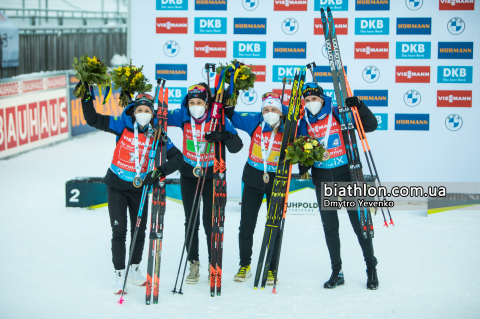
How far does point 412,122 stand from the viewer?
675 cm

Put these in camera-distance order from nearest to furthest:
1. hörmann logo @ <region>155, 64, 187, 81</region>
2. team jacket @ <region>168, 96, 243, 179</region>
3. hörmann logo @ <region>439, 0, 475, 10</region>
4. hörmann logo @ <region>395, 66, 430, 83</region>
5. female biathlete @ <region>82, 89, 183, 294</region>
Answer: female biathlete @ <region>82, 89, 183, 294</region> → team jacket @ <region>168, 96, 243, 179</region> → hörmann logo @ <region>439, 0, 475, 10</region> → hörmann logo @ <region>395, 66, 430, 83</region> → hörmann logo @ <region>155, 64, 187, 81</region>

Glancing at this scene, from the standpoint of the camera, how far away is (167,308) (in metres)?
3.71

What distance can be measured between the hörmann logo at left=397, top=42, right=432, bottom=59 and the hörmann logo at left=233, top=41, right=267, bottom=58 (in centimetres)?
177

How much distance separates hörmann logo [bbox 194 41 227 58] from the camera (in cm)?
671

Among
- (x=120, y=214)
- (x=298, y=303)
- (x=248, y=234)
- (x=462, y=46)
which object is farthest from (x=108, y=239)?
(x=462, y=46)

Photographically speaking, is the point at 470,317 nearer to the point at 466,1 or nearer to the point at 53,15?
the point at 466,1

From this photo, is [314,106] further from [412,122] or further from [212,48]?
[412,122]

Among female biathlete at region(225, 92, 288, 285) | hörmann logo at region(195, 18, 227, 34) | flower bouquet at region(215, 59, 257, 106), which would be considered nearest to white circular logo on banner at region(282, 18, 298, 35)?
hörmann logo at region(195, 18, 227, 34)

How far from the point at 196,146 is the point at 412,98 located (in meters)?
3.75

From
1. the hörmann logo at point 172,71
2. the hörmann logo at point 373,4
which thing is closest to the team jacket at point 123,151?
the hörmann logo at point 172,71

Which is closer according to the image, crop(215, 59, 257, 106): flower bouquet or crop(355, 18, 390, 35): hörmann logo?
crop(215, 59, 257, 106): flower bouquet

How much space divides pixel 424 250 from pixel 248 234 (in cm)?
202

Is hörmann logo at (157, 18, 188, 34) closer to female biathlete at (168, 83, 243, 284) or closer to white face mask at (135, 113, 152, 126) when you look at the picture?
female biathlete at (168, 83, 243, 284)

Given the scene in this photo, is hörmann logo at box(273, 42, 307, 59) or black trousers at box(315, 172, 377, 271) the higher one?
hörmann logo at box(273, 42, 307, 59)
